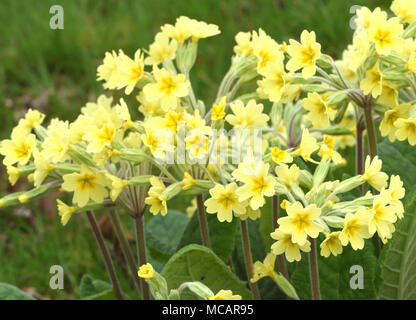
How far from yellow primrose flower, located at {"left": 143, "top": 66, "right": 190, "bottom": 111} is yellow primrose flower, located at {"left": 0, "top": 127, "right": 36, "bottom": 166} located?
0.37 meters

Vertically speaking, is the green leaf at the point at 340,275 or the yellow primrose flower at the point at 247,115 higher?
the yellow primrose flower at the point at 247,115

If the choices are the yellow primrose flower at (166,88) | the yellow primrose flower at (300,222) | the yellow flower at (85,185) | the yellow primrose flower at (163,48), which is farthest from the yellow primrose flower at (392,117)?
the yellow flower at (85,185)

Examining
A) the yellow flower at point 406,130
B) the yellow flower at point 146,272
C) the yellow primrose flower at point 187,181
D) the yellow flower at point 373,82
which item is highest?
the yellow flower at point 373,82

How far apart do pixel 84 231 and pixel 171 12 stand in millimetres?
1839

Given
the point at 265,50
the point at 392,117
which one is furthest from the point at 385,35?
the point at 265,50

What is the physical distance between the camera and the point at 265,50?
6.88 feet

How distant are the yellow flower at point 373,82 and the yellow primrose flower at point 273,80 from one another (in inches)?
8.8

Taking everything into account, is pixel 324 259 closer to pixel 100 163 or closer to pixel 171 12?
pixel 100 163

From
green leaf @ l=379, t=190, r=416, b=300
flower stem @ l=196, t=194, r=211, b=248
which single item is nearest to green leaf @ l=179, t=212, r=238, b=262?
flower stem @ l=196, t=194, r=211, b=248

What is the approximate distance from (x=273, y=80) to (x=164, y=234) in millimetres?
928

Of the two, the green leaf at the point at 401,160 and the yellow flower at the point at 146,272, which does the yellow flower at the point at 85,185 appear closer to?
the yellow flower at the point at 146,272

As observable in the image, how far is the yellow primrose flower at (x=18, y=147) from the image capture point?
80.3 inches
